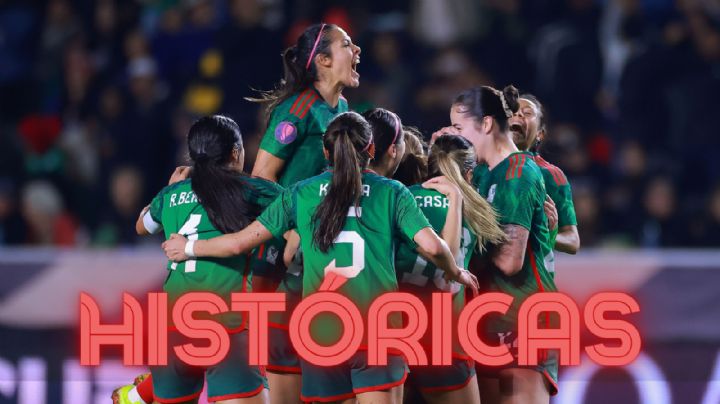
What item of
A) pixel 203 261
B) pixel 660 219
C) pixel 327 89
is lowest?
pixel 203 261

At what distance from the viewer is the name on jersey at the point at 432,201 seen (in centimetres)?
522

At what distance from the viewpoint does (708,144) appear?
375 inches

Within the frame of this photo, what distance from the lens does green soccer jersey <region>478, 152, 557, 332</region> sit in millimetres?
5242

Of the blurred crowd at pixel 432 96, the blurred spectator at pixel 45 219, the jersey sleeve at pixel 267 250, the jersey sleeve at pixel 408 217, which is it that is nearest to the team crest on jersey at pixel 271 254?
the jersey sleeve at pixel 267 250

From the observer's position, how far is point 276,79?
32.3ft

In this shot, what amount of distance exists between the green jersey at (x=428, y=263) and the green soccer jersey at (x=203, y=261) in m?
0.61

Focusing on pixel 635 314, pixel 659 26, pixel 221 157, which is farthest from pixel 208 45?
pixel 221 157

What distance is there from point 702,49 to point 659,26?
56 cm

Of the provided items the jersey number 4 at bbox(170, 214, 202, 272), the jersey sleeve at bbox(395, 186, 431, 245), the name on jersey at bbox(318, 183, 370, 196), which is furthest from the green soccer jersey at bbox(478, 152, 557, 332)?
the jersey number 4 at bbox(170, 214, 202, 272)

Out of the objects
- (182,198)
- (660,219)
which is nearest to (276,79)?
(660,219)

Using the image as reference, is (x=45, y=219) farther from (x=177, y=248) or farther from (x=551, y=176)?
(x=551, y=176)

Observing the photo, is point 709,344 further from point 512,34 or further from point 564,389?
point 512,34

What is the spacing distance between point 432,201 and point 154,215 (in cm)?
120

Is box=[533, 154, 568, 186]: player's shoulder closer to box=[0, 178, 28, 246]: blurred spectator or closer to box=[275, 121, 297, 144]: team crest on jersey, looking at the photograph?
box=[275, 121, 297, 144]: team crest on jersey
